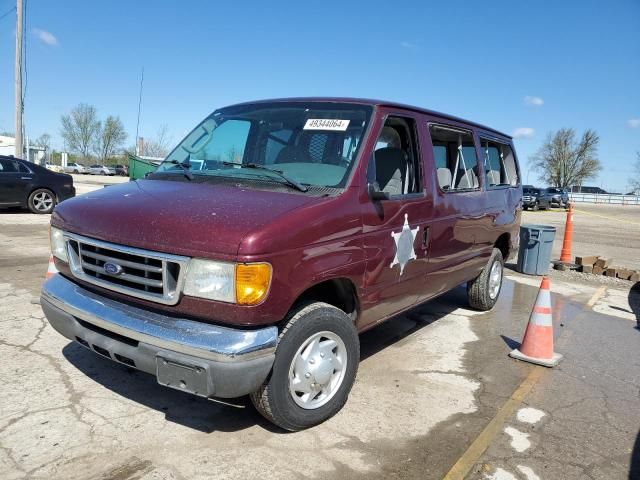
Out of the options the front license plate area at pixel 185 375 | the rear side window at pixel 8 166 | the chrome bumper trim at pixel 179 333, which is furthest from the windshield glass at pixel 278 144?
the rear side window at pixel 8 166

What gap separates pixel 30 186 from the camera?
13016mm

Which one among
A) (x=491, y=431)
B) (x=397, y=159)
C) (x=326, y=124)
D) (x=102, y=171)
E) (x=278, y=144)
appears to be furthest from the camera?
(x=102, y=171)

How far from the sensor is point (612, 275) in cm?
887

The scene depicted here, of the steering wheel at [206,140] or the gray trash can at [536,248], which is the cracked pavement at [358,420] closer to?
the steering wheel at [206,140]

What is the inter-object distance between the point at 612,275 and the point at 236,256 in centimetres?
848

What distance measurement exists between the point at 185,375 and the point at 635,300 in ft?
23.5

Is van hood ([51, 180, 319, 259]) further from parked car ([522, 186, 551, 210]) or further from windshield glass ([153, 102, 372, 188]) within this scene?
parked car ([522, 186, 551, 210])

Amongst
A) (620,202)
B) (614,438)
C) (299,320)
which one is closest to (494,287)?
(614,438)

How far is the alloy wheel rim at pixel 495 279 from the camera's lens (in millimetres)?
6152

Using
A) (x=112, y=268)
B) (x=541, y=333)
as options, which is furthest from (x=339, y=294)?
(x=541, y=333)

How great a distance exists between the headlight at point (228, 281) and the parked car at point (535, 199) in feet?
113

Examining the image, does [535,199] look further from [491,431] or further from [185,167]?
[185,167]

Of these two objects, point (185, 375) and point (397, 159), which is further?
point (397, 159)

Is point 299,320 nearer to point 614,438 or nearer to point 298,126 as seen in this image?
point 298,126
